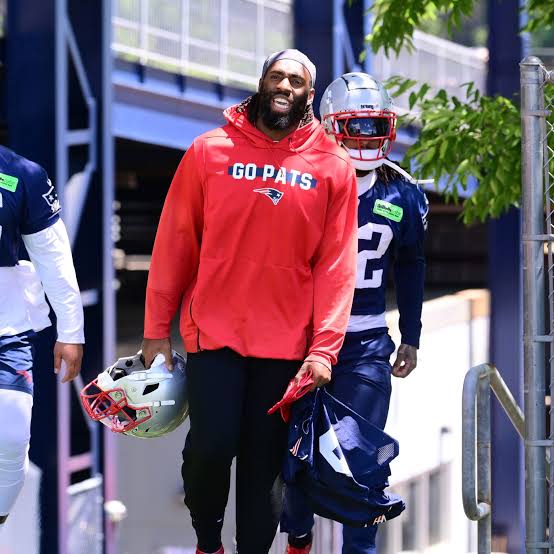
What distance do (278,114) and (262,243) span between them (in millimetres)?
429

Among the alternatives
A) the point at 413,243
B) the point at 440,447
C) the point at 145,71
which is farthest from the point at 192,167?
the point at 440,447

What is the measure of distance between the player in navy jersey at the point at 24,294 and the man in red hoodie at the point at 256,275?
0.49 m

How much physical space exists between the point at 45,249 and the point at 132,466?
10556 millimetres

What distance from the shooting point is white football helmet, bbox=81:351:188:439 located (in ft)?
15.2

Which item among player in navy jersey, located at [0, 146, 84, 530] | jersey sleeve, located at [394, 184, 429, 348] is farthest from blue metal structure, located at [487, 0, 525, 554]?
player in navy jersey, located at [0, 146, 84, 530]

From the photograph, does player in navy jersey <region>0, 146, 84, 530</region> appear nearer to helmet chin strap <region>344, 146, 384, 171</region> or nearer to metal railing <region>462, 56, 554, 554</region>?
helmet chin strap <region>344, 146, 384, 171</region>

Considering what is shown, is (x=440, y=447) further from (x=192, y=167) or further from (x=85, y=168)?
(x=192, y=167)

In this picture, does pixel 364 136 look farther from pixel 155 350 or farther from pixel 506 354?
pixel 506 354

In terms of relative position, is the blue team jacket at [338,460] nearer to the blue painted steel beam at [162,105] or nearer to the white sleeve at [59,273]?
the white sleeve at [59,273]

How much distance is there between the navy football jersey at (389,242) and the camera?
508 cm

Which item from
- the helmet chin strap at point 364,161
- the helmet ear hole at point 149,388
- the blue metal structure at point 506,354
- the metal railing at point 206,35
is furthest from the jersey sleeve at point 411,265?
the blue metal structure at point 506,354

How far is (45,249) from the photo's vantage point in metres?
4.87

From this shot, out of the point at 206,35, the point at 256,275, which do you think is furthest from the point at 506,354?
the point at 256,275

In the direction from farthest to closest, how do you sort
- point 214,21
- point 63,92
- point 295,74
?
point 214,21, point 63,92, point 295,74
